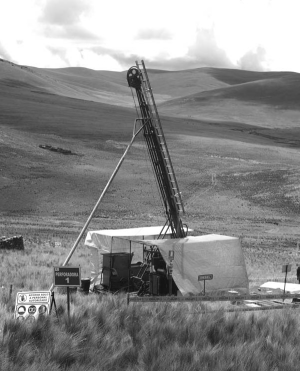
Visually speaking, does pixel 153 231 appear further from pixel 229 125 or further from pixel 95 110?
pixel 229 125

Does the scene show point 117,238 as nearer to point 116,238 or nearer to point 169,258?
point 116,238

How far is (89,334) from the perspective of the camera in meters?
8.88

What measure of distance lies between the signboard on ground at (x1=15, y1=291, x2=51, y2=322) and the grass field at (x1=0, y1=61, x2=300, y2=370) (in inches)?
8.8

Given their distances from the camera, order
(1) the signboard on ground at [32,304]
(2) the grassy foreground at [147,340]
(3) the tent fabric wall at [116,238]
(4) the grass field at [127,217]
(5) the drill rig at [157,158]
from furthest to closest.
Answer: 1. (3) the tent fabric wall at [116,238]
2. (5) the drill rig at [157,158]
3. (1) the signboard on ground at [32,304]
4. (4) the grass field at [127,217]
5. (2) the grassy foreground at [147,340]

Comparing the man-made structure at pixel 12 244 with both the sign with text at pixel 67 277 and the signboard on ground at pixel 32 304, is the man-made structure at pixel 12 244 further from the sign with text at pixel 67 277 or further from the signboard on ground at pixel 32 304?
the signboard on ground at pixel 32 304

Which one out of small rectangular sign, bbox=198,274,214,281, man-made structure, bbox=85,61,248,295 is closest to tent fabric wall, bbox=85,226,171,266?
man-made structure, bbox=85,61,248,295

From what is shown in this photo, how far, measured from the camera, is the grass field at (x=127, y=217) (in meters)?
8.59

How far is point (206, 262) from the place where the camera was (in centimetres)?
1684

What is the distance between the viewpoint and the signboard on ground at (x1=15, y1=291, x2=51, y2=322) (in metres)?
9.03

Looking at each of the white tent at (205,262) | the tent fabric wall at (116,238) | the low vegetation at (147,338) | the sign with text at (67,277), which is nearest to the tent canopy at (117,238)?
the tent fabric wall at (116,238)

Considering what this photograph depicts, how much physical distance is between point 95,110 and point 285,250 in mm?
106353

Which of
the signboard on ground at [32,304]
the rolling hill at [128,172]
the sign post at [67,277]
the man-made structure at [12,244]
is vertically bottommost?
the signboard on ground at [32,304]

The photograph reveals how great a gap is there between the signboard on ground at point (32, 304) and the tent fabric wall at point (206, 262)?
24.3ft

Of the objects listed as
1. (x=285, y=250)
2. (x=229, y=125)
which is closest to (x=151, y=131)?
(x=285, y=250)
